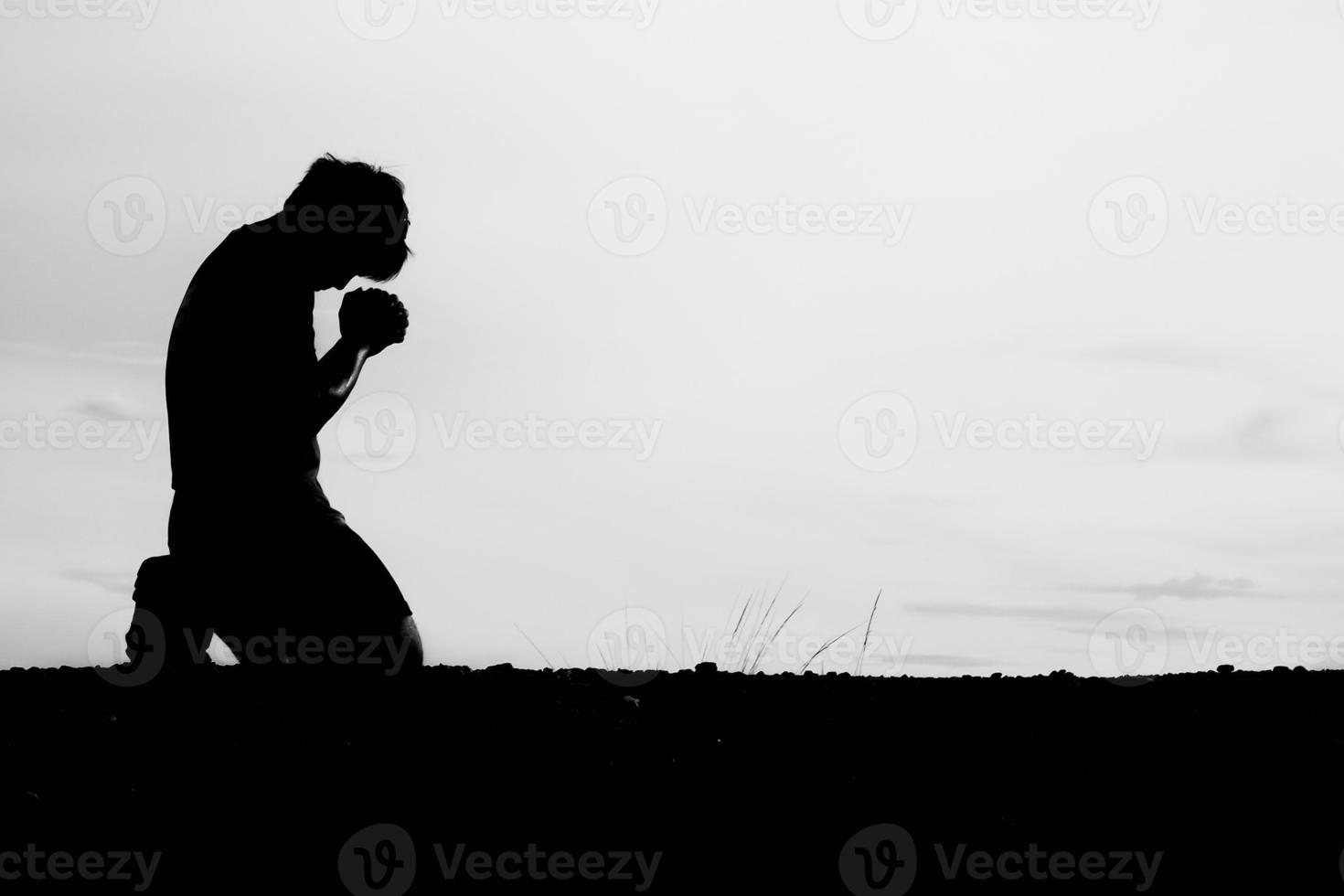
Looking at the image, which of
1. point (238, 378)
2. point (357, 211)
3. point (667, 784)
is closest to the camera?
point (667, 784)

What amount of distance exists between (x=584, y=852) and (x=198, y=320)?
83.7 inches

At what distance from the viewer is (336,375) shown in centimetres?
480

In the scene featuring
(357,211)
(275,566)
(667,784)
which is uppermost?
(357,211)

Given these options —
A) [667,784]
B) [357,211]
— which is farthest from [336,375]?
[667,784]

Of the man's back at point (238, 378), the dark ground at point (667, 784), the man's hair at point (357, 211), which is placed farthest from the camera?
the man's hair at point (357, 211)

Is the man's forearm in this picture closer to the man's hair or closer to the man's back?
the man's back

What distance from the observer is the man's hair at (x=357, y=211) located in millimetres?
4887

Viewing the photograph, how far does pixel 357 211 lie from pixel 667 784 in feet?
7.05

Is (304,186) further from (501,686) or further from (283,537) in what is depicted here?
(501,686)

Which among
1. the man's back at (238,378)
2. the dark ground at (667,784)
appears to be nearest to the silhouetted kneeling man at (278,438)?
the man's back at (238,378)

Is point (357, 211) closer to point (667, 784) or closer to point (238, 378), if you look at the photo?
point (238, 378)

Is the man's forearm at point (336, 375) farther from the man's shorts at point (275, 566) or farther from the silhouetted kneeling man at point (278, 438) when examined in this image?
the man's shorts at point (275, 566)

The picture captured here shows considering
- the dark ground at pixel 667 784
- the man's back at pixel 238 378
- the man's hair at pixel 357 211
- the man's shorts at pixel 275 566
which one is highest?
the man's hair at pixel 357 211

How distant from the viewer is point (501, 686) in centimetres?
A: 581
